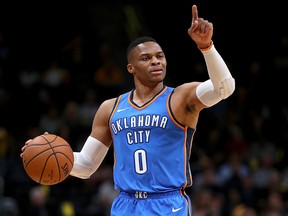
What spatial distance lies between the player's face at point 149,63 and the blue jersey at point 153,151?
0.21 metres

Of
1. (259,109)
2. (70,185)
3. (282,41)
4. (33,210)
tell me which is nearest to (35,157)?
(33,210)

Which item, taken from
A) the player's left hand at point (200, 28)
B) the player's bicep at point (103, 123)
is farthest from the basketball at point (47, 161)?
the player's left hand at point (200, 28)

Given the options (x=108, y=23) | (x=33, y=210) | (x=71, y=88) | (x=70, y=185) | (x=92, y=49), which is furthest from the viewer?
(x=108, y=23)

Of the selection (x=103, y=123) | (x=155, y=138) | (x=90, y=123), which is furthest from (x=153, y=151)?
(x=90, y=123)

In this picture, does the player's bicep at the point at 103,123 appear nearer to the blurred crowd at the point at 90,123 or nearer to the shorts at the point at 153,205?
the shorts at the point at 153,205

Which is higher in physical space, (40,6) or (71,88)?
(40,6)

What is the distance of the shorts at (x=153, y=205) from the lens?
6656 millimetres

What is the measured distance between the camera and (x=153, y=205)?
21.9ft

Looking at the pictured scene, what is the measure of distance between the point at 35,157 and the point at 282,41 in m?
11.6

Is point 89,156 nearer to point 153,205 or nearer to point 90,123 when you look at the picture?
point 153,205

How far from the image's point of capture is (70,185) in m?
14.1

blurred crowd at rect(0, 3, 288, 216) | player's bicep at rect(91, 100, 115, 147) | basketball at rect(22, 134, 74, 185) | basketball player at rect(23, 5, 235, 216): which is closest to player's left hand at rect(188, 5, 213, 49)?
basketball player at rect(23, 5, 235, 216)

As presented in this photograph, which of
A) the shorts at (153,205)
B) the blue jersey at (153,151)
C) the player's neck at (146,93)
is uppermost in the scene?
the player's neck at (146,93)

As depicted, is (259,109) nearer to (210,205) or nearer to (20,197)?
(210,205)
